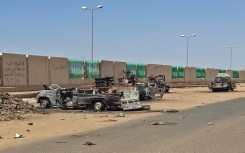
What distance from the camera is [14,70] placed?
3600cm

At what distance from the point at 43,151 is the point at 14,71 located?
82.5ft

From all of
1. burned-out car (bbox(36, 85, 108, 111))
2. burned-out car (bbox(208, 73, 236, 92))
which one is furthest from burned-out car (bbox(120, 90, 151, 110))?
burned-out car (bbox(208, 73, 236, 92))

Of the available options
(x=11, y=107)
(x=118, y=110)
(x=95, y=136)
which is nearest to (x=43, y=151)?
(x=95, y=136)

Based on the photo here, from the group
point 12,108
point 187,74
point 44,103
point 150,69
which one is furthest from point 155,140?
point 187,74

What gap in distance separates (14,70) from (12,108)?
40.4ft

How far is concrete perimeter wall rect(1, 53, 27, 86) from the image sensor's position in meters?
35.1

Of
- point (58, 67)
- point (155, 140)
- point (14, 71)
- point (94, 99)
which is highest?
point (58, 67)

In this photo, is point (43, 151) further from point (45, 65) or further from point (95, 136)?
point (45, 65)

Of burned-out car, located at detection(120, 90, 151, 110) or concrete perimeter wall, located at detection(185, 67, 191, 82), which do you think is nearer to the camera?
burned-out car, located at detection(120, 90, 151, 110)

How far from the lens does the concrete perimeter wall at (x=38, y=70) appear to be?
38.1 meters

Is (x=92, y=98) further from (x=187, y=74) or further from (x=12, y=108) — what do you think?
(x=187, y=74)

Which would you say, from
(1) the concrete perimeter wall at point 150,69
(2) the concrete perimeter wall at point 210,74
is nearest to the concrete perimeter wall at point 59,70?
(1) the concrete perimeter wall at point 150,69

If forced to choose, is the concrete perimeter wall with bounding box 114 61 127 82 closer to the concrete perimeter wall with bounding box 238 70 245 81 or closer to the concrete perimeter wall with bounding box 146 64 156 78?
the concrete perimeter wall with bounding box 146 64 156 78

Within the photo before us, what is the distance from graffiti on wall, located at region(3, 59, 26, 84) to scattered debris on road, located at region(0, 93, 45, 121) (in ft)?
30.6
